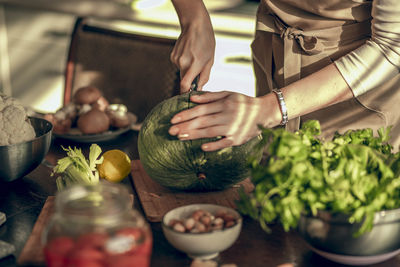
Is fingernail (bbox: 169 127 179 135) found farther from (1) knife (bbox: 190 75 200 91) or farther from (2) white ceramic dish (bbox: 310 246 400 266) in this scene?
(2) white ceramic dish (bbox: 310 246 400 266)

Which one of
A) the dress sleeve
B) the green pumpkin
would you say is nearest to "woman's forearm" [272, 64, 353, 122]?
the dress sleeve

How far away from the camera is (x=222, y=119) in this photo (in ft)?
3.70

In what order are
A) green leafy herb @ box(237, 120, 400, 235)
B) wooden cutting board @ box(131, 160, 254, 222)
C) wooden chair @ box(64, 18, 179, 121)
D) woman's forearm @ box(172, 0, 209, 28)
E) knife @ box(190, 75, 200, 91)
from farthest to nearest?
wooden chair @ box(64, 18, 179, 121)
woman's forearm @ box(172, 0, 209, 28)
knife @ box(190, 75, 200, 91)
wooden cutting board @ box(131, 160, 254, 222)
green leafy herb @ box(237, 120, 400, 235)

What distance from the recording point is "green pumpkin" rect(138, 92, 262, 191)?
1.17m

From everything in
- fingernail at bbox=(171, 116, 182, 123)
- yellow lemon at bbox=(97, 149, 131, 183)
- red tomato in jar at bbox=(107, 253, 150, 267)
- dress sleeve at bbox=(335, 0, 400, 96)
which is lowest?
yellow lemon at bbox=(97, 149, 131, 183)

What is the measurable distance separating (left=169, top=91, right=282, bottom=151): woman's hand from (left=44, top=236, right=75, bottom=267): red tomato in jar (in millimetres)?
435

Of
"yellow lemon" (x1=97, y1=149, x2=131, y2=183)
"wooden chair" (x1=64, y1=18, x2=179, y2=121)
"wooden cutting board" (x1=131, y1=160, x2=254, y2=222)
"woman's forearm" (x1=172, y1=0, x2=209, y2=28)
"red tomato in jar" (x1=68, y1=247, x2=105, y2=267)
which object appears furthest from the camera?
"wooden chair" (x1=64, y1=18, x2=179, y2=121)

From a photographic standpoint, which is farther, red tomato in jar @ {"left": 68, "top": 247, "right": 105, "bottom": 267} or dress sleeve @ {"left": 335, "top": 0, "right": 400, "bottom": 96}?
dress sleeve @ {"left": 335, "top": 0, "right": 400, "bottom": 96}

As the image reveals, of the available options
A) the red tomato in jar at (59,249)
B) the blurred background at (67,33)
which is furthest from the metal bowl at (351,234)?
the blurred background at (67,33)

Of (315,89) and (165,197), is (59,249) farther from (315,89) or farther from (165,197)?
(315,89)

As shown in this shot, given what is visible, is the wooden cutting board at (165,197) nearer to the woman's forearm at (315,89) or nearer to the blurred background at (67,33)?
the woman's forearm at (315,89)

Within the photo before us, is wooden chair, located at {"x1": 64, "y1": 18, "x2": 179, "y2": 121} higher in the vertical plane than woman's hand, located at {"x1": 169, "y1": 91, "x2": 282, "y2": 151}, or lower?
lower

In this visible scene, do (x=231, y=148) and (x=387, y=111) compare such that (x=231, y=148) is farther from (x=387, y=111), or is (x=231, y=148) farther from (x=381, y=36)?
(x=387, y=111)

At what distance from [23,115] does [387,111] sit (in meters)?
0.99
